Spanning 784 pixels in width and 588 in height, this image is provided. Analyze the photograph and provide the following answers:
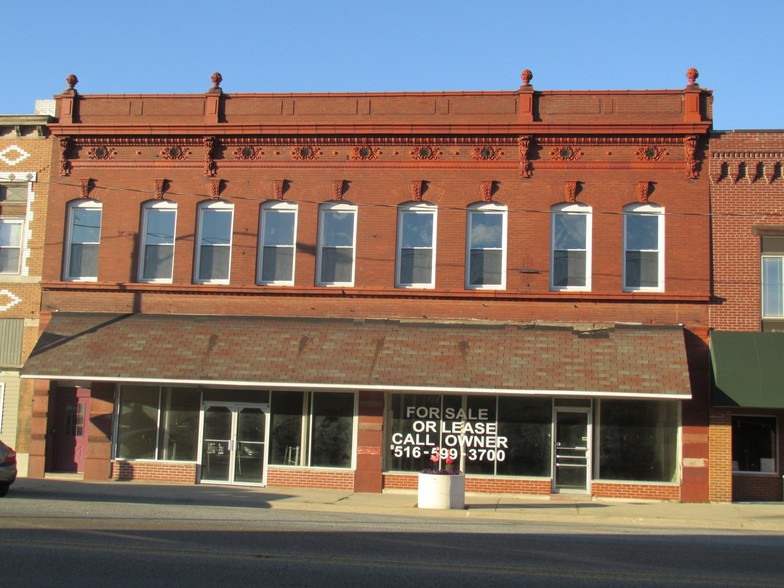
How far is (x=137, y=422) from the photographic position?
22.3 meters

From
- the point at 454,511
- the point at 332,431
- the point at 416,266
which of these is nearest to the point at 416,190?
the point at 416,266

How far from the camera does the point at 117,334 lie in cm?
2197

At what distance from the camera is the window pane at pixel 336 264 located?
73.4 ft

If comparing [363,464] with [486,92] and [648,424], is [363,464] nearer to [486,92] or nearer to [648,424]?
[648,424]

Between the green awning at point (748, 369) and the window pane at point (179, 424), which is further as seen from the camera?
the window pane at point (179, 424)

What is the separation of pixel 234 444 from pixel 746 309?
40.4 ft

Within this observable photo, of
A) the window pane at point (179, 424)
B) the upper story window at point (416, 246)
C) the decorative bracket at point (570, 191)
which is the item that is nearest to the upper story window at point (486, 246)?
the upper story window at point (416, 246)

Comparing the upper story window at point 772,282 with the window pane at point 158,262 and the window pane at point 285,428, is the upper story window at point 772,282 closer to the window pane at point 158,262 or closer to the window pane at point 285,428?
the window pane at point 285,428

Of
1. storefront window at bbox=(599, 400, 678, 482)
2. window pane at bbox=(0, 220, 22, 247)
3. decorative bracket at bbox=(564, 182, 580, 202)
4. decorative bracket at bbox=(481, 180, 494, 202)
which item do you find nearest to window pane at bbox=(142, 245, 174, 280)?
window pane at bbox=(0, 220, 22, 247)

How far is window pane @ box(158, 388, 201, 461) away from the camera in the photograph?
870 inches

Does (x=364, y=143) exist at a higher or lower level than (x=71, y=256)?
higher

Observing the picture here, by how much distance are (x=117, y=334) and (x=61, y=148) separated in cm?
528

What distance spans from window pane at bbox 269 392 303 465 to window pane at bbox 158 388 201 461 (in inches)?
75.1

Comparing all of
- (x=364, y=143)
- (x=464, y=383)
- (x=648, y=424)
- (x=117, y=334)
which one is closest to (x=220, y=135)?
(x=364, y=143)
